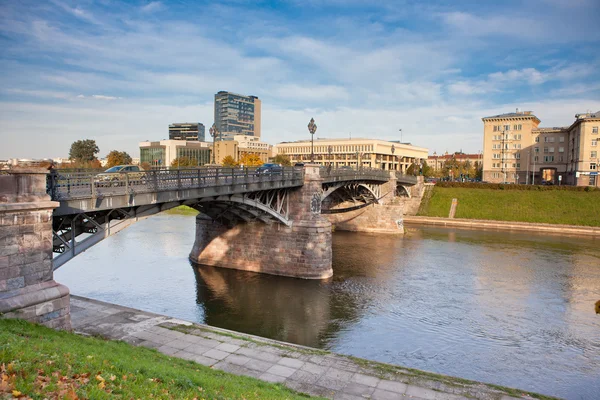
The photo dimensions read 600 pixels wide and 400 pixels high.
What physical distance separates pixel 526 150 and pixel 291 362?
90379 mm

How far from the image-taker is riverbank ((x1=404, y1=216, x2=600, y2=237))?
179 feet

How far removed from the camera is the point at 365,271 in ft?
108

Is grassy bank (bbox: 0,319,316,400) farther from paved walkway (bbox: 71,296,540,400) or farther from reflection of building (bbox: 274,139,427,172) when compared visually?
reflection of building (bbox: 274,139,427,172)

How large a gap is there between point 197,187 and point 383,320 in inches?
439

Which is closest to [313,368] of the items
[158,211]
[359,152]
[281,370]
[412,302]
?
[281,370]

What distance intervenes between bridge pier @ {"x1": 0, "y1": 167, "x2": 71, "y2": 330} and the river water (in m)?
9.69

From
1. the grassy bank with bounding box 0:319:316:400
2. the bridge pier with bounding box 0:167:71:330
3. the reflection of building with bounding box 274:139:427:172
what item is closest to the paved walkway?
the grassy bank with bounding box 0:319:316:400

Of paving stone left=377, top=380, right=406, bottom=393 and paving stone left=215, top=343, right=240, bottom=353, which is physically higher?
paving stone left=215, top=343, right=240, bottom=353

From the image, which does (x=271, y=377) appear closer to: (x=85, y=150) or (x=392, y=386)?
(x=392, y=386)

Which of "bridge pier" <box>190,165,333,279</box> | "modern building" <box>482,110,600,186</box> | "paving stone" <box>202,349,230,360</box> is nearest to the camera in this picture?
"paving stone" <box>202,349,230,360</box>

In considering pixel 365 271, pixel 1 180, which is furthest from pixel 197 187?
pixel 365 271

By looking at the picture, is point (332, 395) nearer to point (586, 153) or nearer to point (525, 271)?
point (525, 271)

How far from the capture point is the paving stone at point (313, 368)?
13.5 meters

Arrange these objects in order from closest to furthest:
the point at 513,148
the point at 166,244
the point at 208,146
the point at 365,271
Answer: the point at 365,271 < the point at 166,244 < the point at 513,148 < the point at 208,146
